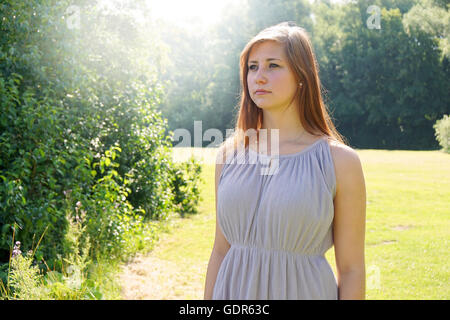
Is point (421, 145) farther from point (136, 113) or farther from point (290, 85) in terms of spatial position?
point (290, 85)

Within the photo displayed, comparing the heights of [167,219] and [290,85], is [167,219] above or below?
below

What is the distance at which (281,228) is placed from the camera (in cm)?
155

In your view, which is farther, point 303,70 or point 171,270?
point 171,270

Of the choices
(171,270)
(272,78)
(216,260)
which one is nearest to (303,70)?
(272,78)

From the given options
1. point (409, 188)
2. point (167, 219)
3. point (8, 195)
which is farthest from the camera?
point (409, 188)

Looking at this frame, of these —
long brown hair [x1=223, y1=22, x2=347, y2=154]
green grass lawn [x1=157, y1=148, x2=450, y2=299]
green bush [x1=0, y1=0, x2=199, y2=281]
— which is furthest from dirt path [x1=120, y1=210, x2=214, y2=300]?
long brown hair [x1=223, y1=22, x2=347, y2=154]

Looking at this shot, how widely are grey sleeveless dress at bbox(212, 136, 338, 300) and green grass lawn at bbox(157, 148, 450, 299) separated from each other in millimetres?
2829

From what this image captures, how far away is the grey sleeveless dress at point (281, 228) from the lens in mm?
1533

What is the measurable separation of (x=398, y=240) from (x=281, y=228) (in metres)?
4.84

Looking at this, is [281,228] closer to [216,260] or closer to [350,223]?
[350,223]

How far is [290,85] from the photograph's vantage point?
170cm

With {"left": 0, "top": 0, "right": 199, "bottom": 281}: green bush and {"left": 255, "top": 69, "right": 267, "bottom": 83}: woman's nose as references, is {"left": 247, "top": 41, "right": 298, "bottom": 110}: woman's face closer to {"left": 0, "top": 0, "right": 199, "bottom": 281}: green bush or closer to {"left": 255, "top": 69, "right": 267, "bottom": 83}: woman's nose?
{"left": 255, "top": 69, "right": 267, "bottom": 83}: woman's nose
